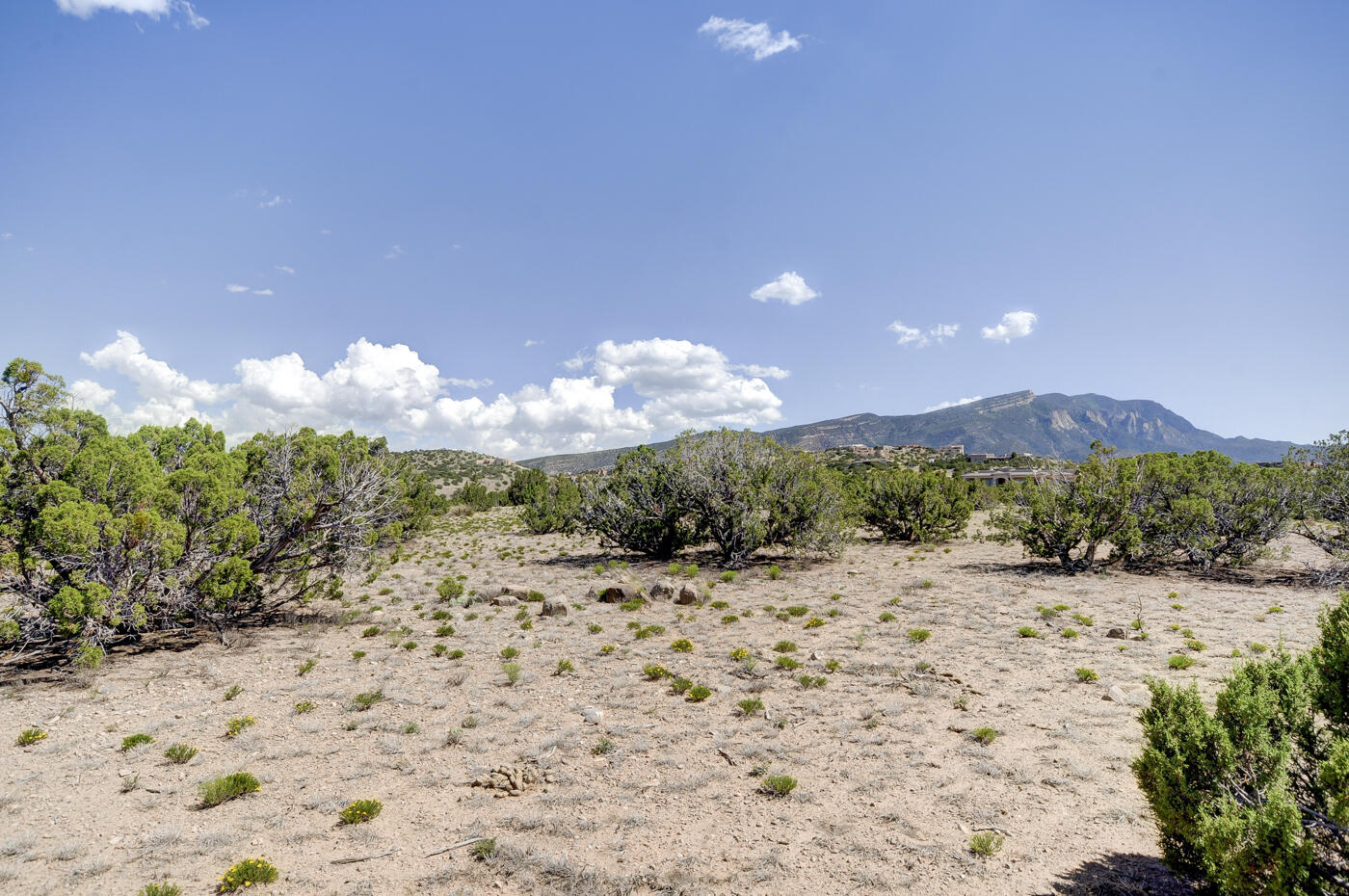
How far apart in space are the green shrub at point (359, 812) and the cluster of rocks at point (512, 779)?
4.05 ft

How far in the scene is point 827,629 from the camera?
1504 centimetres

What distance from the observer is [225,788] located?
738 cm

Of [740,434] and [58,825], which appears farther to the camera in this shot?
[740,434]

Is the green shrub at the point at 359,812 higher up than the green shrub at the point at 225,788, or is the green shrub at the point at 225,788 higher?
the green shrub at the point at 225,788

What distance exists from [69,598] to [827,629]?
16.8 meters

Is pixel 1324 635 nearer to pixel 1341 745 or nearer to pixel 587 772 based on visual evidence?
pixel 1341 745

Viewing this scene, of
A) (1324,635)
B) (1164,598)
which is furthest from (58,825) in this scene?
(1164,598)

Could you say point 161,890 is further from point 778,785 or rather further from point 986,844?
point 986,844

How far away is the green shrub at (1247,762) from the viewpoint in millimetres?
3814

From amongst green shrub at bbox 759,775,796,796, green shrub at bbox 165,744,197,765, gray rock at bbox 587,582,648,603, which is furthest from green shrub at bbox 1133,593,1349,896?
gray rock at bbox 587,582,648,603

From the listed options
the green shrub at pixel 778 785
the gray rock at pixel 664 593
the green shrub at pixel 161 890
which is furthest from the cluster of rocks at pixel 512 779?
the gray rock at pixel 664 593

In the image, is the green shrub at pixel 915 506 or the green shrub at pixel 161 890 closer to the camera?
the green shrub at pixel 161 890

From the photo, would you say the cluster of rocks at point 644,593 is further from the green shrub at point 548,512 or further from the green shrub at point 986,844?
the green shrub at point 548,512

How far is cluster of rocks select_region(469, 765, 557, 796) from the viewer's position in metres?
7.66
